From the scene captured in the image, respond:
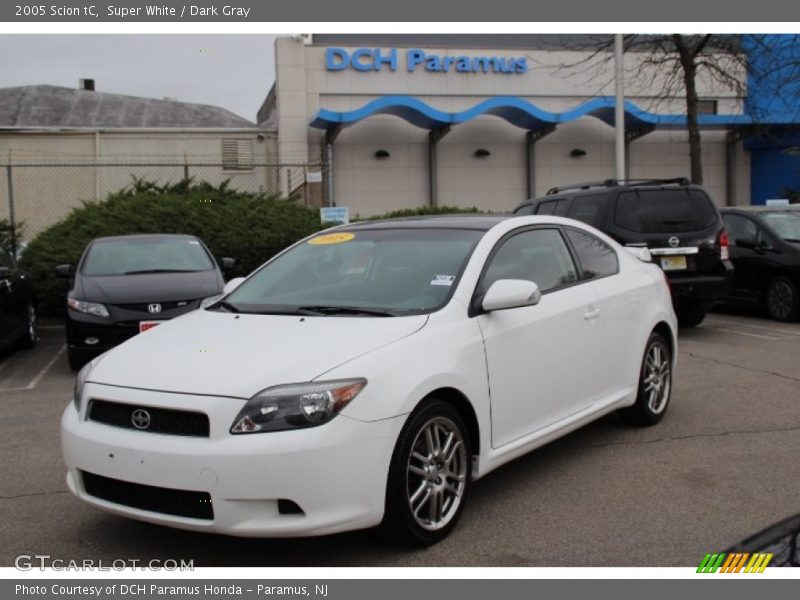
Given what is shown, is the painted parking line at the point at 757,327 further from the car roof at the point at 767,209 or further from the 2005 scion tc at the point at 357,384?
the 2005 scion tc at the point at 357,384

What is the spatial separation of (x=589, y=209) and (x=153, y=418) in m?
7.63

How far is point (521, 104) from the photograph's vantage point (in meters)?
23.6

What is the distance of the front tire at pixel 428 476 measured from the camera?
3.64 metres

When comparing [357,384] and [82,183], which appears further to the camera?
[82,183]

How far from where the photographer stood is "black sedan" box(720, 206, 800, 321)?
1129 cm

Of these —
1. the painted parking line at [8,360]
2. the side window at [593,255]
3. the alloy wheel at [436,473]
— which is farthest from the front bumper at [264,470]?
the painted parking line at [8,360]

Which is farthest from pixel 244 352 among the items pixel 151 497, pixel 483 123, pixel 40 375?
pixel 483 123

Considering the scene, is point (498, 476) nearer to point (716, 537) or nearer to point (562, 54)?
point (716, 537)

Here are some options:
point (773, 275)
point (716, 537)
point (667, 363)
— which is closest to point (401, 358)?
point (716, 537)

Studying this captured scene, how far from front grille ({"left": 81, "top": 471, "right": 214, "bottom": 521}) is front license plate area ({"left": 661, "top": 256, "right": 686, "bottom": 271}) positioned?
7.64 metres

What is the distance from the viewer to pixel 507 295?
4.22 m

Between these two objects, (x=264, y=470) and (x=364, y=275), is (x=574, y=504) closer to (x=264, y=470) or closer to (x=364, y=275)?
(x=364, y=275)

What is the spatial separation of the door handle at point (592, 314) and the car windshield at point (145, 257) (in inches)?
228

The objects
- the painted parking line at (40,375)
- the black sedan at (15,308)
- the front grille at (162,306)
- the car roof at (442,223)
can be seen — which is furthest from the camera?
the black sedan at (15,308)
